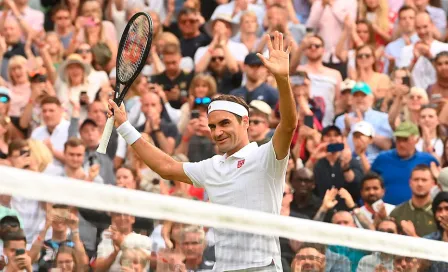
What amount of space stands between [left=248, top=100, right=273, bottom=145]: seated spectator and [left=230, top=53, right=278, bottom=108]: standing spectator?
103 centimetres

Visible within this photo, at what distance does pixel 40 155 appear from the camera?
519 inches

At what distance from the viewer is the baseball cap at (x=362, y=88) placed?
48.0 feet

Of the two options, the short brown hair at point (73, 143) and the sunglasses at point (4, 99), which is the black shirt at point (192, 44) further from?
the short brown hair at point (73, 143)

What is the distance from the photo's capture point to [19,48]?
15445 mm

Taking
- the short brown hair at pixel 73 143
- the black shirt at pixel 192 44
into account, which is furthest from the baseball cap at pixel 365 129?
the short brown hair at pixel 73 143

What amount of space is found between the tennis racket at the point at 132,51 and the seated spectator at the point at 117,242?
1.46m

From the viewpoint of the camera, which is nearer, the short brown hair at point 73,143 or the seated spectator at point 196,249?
the seated spectator at point 196,249

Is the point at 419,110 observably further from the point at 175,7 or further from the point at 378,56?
the point at 175,7

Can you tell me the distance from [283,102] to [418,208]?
5.31m

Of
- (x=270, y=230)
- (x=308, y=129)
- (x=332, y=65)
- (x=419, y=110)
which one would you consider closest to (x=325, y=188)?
(x=308, y=129)

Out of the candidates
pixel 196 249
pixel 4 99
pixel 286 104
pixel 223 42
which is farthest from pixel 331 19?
pixel 196 249

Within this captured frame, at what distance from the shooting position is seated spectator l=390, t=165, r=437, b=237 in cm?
1180

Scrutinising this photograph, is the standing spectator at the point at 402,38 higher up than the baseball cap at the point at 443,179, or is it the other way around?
the standing spectator at the point at 402,38

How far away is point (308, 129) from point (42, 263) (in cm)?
737
